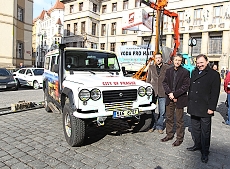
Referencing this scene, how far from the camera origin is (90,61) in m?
5.69

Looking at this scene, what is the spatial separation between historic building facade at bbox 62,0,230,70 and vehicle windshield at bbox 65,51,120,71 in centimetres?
1674

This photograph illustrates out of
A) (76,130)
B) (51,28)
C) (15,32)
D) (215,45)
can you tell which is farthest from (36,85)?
(51,28)

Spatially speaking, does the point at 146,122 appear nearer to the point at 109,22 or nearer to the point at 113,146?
the point at 113,146

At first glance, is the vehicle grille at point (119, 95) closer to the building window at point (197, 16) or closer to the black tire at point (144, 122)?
the black tire at point (144, 122)

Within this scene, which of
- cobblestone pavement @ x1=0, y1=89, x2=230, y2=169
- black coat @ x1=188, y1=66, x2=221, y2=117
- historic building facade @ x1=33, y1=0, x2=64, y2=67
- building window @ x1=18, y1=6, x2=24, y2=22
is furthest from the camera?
historic building facade @ x1=33, y1=0, x2=64, y2=67

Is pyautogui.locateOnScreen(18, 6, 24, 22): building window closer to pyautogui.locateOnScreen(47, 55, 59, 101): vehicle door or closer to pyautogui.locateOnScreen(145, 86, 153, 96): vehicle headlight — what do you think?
pyautogui.locateOnScreen(47, 55, 59, 101): vehicle door

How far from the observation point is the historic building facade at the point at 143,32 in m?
30.9

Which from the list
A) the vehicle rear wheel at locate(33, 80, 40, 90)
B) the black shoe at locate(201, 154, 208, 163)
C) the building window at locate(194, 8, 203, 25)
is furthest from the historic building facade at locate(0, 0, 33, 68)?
the black shoe at locate(201, 154, 208, 163)

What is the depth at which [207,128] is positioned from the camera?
12.9 feet

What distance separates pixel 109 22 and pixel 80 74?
40564mm

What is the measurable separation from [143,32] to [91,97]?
116 feet

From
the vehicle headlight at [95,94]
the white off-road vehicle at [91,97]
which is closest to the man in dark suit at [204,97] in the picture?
the white off-road vehicle at [91,97]

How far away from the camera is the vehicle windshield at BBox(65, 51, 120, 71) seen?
5457 millimetres

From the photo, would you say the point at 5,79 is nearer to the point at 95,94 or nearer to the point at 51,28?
the point at 95,94
